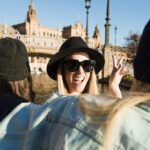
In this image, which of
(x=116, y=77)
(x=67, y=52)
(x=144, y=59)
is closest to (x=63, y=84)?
(x=67, y=52)

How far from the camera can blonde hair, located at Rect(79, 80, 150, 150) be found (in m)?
0.61

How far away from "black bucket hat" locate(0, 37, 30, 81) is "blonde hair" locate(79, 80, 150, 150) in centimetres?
86

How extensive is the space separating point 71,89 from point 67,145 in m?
1.82

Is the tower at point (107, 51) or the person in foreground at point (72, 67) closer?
the person in foreground at point (72, 67)

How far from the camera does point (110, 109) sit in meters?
0.67

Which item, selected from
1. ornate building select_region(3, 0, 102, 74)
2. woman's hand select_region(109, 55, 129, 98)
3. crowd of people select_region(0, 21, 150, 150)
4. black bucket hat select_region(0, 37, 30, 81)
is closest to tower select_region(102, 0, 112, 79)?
ornate building select_region(3, 0, 102, 74)

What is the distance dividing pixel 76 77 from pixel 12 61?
109cm

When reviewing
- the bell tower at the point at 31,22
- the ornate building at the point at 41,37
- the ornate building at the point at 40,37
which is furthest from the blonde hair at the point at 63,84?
the bell tower at the point at 31,22

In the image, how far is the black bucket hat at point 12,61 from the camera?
1.40 m

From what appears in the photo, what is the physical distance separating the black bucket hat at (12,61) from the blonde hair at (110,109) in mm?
855

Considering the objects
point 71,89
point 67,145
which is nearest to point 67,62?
point 71,89

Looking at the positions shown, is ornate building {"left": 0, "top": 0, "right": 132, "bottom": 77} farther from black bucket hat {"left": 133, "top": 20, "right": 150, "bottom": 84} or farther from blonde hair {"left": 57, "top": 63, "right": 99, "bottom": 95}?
black bucket hat {"left": 133, "top": 20, "right": 150, "bottom": 84}

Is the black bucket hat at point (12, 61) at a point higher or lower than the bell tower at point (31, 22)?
lower

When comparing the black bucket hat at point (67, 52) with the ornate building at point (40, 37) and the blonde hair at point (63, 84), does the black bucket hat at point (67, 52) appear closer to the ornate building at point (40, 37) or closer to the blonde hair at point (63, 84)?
the blonde hair at point (63, 84)
